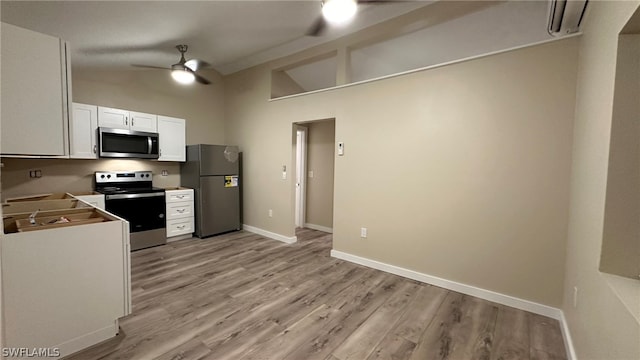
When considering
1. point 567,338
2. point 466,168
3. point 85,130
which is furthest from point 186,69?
point 567,338

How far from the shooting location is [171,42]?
3592mm

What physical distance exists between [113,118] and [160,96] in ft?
3.21

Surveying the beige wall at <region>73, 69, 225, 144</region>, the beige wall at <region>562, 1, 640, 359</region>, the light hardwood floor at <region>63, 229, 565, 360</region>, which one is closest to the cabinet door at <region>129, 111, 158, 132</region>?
the beige wall at <region>73, 69, 225, 144</region>

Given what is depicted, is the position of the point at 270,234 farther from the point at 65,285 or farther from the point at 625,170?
the point at 625,170

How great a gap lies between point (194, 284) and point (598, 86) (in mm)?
3767

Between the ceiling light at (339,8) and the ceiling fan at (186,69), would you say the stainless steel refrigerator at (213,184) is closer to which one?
the ceiling fan at (186,69)

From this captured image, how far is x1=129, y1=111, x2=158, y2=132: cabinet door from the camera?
159 inches

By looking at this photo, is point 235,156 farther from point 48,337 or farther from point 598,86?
point 598,86

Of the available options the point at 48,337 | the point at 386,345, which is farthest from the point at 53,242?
the point at 386,345

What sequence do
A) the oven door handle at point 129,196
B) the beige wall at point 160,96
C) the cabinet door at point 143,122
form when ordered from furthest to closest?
1. the cabinet door at point 143,122
2. the beige wall at point 160,96
3. the oven door handle at point 129,196

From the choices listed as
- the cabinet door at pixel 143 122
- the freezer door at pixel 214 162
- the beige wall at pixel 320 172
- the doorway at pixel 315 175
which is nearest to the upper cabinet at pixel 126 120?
the cabinet door at pixel 143 122

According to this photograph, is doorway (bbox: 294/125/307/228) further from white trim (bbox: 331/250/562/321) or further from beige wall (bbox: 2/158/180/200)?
beige wall (bbox: 2/158/180/200)

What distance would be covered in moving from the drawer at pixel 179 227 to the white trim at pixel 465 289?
275 cm

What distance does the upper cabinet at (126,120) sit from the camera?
3729 millimetres
